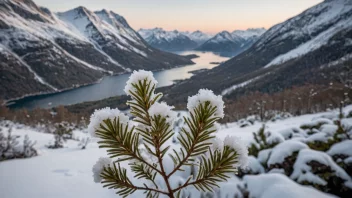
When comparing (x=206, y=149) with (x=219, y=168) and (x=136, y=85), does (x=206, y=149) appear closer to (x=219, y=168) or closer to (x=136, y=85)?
(x=219, y=168)

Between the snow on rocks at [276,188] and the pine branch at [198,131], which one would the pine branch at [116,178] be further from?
the snow on rocks at [276,188]

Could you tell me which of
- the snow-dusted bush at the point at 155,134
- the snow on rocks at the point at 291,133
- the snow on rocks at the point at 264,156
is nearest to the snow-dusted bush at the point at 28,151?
the snow on rocks at the point at 264,156

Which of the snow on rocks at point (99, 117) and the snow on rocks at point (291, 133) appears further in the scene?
the snow on rocks at point (291, 133)

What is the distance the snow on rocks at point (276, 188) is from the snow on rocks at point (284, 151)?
1.52 m

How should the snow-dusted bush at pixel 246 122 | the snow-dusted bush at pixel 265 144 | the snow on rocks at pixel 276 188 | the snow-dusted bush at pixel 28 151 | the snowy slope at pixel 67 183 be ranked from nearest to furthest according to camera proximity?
the snowy slope at pixel 67 183 → the snow on rocks at pixel 276 188 → the snow-dusted bush at pixel 28 151 → the snow-dusted bush at pixel 265 144 → the snow-dusted bush at pixel 246 122

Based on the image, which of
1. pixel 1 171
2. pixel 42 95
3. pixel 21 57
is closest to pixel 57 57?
pixel 21 57

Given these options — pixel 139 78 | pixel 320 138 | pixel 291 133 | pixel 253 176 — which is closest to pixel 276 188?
pixel 253 176

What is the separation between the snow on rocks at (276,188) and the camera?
432 cm

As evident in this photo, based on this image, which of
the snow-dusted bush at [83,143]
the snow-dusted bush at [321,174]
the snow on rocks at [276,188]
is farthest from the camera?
the snow-dusted bush at [83,143]

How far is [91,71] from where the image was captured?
19175cm

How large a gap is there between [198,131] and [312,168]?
5586 millimetres

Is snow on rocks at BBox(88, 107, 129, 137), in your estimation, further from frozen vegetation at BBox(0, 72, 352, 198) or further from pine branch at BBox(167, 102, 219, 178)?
frozen vegetation at BBox(0, 72, 352, 198)

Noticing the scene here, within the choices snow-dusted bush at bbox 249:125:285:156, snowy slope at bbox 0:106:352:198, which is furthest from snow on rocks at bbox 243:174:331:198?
snow-dusted bush at bbox 249:125:285:156

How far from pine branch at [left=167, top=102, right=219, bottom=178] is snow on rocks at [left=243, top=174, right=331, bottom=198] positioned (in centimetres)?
400
